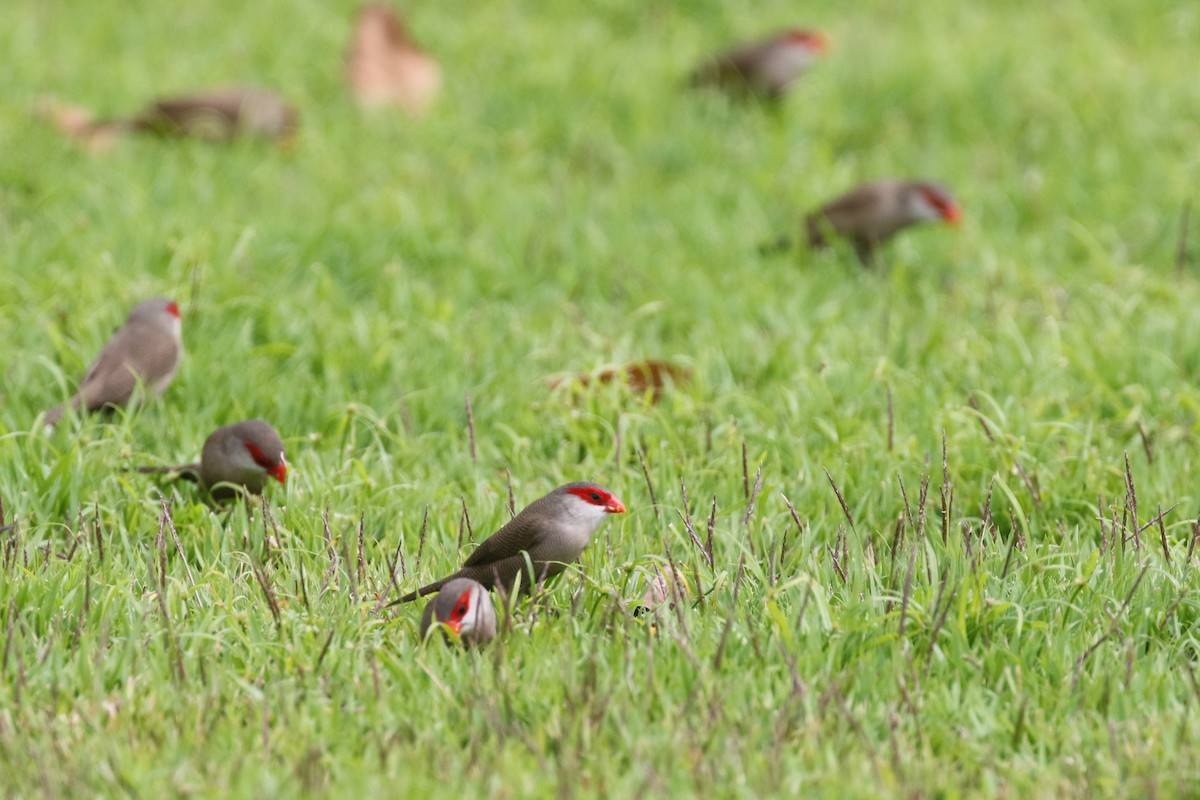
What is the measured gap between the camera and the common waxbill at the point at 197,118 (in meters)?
8.29

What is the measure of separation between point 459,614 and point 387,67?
6.10 meters

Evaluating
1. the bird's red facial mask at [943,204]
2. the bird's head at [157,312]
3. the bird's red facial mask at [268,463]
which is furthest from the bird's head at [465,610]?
the bird's red facial mask at [943,204]

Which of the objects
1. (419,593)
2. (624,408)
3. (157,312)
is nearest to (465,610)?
(419,593)

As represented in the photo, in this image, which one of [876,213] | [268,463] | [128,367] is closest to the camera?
[268,463]

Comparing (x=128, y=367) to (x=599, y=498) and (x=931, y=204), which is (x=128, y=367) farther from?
(x=931, y=204)

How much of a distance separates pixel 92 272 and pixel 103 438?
1505mm

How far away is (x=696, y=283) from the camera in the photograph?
22.9 ft

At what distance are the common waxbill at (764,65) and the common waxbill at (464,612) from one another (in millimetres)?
5822

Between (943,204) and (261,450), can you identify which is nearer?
(261,450)

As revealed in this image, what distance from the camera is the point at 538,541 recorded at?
4254 millimetres

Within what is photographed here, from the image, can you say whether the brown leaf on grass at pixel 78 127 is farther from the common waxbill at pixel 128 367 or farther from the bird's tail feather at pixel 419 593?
the bird's tail feather at pixel 419 593

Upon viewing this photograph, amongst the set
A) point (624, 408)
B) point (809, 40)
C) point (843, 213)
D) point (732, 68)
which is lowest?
point (624, 408)

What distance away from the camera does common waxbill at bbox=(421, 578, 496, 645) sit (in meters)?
3.80

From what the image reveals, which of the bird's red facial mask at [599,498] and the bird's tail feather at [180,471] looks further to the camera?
the bird's tail feather at [180,471]
